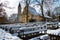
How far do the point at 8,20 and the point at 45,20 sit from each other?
0.95m

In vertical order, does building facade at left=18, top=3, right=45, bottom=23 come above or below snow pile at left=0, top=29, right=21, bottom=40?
above

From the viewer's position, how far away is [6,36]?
2.97 metres

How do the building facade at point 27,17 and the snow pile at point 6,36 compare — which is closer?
the snow pile at point 6,36

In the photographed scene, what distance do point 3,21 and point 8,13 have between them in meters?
0.24

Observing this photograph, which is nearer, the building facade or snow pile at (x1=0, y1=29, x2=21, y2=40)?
snow pile at (x1=0, y1=29, x2=21, y2=40)

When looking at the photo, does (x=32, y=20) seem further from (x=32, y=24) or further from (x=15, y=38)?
(x=15, y=38)

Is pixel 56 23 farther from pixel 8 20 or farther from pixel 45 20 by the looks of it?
pixel 8 20

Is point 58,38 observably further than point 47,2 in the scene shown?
No

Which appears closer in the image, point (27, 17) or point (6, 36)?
point (6, 36)

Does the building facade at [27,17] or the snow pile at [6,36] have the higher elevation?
the building facade at [27,17]

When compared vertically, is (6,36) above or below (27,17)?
below

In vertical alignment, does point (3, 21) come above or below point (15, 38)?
above

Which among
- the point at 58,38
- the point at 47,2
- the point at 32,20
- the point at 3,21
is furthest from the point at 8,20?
the point at 58,38

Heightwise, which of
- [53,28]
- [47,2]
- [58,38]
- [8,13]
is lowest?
[58,38]
